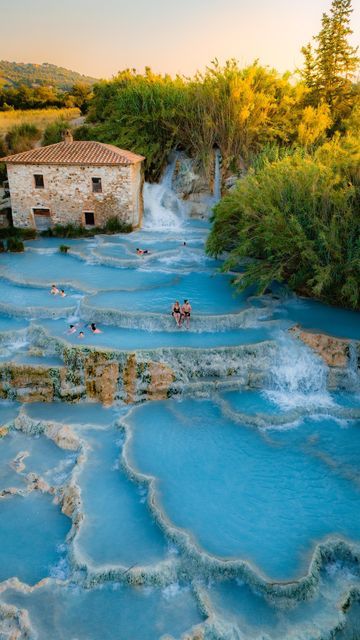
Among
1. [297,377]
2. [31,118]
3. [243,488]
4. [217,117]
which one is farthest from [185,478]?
[31,118]

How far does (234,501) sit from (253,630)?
2844mm

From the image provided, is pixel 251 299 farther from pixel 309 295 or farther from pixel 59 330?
pixel 59 330

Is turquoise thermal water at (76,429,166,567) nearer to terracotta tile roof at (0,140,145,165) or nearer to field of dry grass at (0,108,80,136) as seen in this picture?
terracotta tile roof at (0,140,145,165)

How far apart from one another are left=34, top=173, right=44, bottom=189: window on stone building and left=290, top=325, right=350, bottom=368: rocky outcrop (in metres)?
17.8

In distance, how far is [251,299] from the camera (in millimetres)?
19500

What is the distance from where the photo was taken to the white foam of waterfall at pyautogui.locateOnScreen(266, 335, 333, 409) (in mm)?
15047

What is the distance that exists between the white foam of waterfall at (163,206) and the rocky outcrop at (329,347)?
15.3 m

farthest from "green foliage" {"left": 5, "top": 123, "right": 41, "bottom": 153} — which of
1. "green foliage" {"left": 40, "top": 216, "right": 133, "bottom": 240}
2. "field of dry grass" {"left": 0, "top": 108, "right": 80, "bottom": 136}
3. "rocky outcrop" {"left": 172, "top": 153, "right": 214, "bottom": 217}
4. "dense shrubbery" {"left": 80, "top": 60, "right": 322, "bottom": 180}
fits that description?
"rocky outcrop" {"left": 172, "top": 153, "right": 214, "bottom": 217}

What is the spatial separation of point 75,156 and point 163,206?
6.43 meters

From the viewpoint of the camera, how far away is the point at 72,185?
26906 mm

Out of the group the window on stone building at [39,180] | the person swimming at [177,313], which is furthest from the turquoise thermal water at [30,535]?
the window on stone building at [39,180]

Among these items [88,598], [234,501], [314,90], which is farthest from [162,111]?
[88,598]

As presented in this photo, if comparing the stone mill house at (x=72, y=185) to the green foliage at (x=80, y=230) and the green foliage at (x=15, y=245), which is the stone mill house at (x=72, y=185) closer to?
the green foliage at (x=80, y=230)

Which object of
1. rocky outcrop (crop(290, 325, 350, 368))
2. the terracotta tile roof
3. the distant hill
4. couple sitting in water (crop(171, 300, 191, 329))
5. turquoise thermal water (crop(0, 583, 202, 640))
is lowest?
turquoise thermal water (crop(0, 583, 202, 640))
